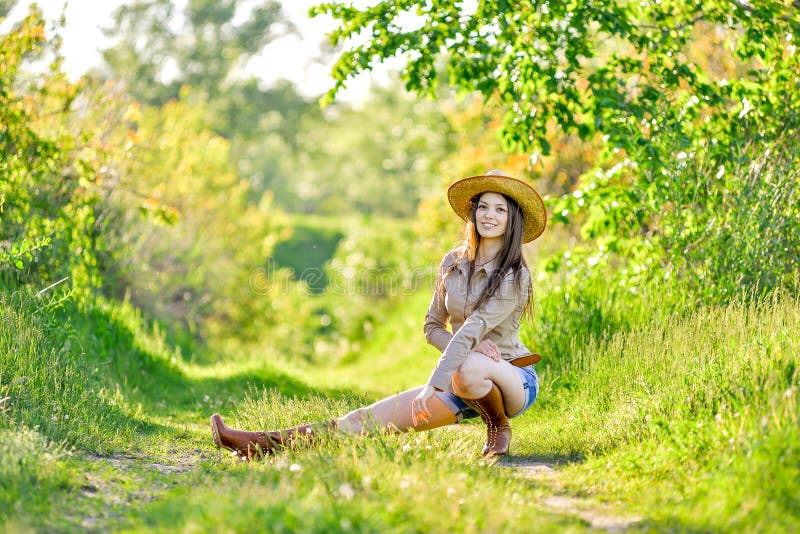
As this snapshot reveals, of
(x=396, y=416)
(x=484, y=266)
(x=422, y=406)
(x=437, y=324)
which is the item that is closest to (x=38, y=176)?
(x=437, y=324)

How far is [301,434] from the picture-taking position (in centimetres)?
496

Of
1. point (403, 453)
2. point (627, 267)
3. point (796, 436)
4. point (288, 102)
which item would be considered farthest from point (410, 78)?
point (288, 102)

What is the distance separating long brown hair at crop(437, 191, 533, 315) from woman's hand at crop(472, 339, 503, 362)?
220 millimetres

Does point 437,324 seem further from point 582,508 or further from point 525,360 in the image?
point 582,508

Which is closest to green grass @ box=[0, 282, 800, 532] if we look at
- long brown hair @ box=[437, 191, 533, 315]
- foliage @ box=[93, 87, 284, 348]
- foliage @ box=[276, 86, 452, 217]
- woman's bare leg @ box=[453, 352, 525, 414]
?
woman's bare leg @ box=[453, 352, 525, 414]

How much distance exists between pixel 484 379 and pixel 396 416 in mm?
598

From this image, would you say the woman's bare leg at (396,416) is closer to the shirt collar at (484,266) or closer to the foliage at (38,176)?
the shirt collar at (484,266)

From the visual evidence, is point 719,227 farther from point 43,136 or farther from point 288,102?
point 288,102

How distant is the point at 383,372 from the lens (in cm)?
1117

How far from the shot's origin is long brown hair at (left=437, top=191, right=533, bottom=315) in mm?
5031

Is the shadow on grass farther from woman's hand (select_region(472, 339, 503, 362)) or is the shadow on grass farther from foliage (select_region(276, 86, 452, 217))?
foliage (select_region(276, 86, 452, 217))

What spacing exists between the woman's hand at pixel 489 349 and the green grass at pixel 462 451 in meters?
0.55

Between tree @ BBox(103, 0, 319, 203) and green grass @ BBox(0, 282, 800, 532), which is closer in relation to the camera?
green grass @ BBox(0, 282, 800, 532)

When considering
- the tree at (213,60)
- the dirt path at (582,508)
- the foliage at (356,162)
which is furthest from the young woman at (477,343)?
the foliage at (356,162)
